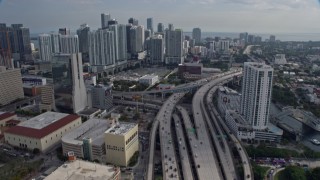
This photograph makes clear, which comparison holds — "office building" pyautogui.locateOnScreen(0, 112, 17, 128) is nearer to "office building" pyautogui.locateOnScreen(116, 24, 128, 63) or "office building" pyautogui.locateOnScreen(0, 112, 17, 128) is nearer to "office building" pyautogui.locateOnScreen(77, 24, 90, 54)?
"office building" pyautogui.locateOnScreen(116, 24, 128, 63)

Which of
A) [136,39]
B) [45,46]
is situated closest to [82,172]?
[45,46]

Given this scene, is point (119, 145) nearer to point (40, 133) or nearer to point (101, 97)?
point (40, 133)

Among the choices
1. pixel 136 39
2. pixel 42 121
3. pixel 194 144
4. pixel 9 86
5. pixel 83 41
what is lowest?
pixel 194 144

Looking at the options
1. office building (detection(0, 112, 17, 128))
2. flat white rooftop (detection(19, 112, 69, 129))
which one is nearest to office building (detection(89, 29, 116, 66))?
office building (detection(0, 112, 17, 128))

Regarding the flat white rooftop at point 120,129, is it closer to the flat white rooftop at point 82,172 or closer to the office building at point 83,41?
the flat white rooftop at point 82,172

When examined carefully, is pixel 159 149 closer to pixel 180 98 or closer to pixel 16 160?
pixel 16 160

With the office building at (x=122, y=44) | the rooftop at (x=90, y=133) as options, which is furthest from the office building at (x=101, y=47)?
the rooftop at (x=90, y=133)
